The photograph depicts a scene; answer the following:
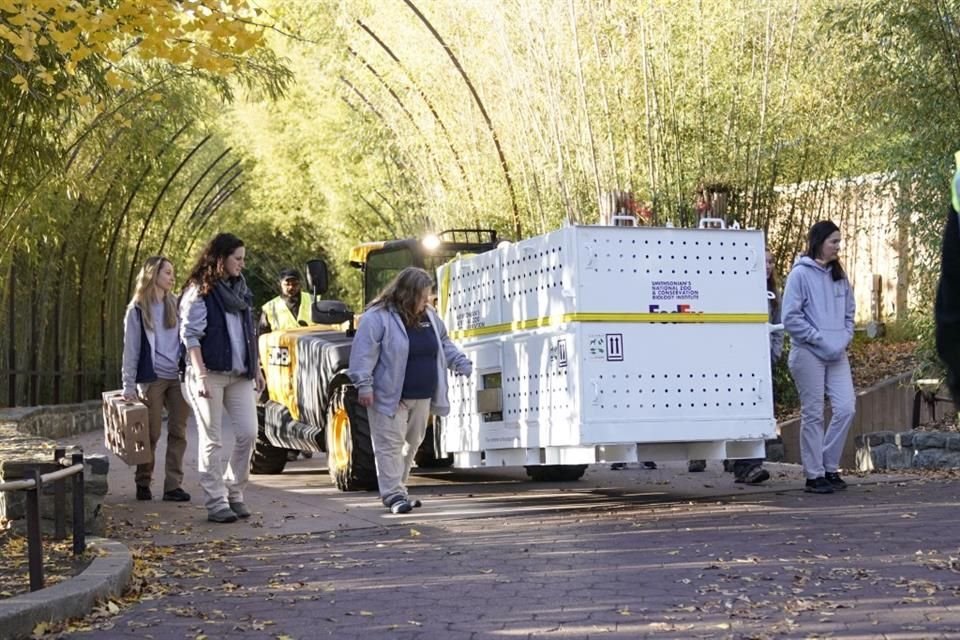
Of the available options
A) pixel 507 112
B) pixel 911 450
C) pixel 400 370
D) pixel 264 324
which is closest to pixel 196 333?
pixel 400 370

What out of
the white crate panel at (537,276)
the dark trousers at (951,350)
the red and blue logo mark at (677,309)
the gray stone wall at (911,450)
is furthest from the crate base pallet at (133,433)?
the dark trousers at (951,350)

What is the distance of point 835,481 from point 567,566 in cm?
397

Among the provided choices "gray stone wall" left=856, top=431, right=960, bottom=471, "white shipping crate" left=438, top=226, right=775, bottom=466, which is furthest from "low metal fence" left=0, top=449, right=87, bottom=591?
"gray stone wall" left=856, top=431, right=960, bottom=471

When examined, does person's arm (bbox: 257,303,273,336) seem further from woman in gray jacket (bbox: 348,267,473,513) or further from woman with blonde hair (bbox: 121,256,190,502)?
woman in gray jacket (bbox: 348,267,473,513)

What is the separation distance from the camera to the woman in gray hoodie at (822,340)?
37.9 feet

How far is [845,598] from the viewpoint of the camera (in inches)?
275

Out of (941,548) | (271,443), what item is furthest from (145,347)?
(941,548)

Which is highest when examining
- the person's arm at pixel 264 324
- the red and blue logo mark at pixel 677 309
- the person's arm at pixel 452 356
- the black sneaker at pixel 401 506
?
the person's arm at pixel 264 324

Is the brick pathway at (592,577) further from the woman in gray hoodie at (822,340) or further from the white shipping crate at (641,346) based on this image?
the woman in gray hoodie at (822,340)

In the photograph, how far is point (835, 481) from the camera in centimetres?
1155

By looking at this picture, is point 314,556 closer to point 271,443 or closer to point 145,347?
point 145,347

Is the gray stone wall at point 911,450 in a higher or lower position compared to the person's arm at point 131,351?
lower

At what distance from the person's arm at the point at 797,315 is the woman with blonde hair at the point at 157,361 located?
4.49 meters

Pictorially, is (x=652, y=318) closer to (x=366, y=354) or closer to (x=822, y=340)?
(x=822, y=340)
